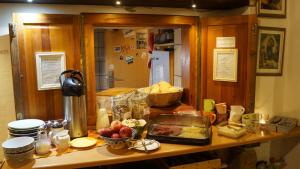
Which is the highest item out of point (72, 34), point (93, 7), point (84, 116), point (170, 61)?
point (93, 7)

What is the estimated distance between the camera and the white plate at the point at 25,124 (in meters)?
1.60

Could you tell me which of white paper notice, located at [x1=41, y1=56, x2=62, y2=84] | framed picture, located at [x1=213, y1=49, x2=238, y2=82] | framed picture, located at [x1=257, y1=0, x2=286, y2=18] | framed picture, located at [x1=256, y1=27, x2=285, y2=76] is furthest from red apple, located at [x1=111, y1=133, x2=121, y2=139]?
framed picture, located at [x1=257, y1=0, x2=286, y2=18]

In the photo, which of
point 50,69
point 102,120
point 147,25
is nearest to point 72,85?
point 50,69

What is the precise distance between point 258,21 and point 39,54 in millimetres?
1599

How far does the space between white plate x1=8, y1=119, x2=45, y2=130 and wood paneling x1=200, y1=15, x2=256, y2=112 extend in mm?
1260

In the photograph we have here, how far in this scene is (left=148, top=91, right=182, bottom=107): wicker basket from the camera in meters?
2.13

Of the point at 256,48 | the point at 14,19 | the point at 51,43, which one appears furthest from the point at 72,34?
the point at 256,48

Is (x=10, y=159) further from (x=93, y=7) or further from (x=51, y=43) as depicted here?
(x=93, y=7)

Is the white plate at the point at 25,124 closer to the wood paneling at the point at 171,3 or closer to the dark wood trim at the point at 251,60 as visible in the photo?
the wood paneling at the point at 171,3

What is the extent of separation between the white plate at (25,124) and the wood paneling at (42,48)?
0.30 feet

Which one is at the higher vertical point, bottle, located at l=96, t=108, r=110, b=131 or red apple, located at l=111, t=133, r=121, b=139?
bottle, located at l=96, t=108, r=110, b=131

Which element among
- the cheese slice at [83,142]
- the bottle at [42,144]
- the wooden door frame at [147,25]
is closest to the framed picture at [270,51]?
the wooden door frame at [147,25]

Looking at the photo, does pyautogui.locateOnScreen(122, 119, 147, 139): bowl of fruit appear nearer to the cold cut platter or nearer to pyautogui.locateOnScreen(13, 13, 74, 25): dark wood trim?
the cold cut platter

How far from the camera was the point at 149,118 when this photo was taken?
81.7 inches
